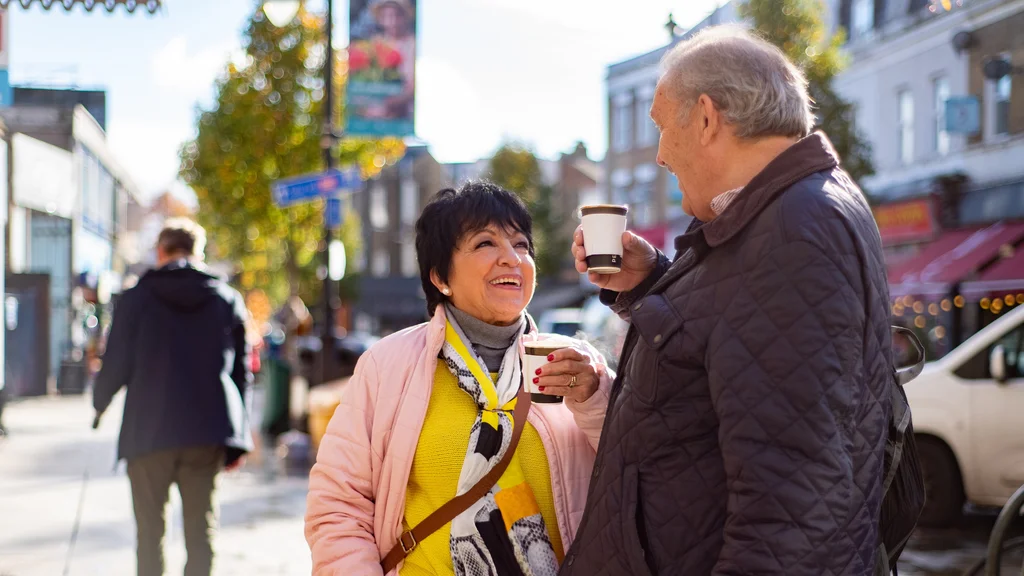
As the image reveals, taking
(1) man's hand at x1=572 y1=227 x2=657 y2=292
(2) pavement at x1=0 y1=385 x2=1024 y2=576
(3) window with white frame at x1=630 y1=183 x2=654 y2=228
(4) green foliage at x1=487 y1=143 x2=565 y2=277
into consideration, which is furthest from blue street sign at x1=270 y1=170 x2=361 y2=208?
(4) green foliage at x1=487 y1=143 x2=565 y2=277

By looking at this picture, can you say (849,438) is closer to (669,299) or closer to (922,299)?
(669,299)

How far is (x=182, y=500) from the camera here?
5254mm

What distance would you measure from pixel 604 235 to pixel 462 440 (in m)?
0.69

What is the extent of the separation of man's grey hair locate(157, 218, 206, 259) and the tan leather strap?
9.98 ft

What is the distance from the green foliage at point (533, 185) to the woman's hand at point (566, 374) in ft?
148

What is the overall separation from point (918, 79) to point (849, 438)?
23.6m

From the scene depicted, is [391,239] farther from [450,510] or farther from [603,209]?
[603,209]

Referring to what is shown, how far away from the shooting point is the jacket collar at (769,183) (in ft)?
6.61

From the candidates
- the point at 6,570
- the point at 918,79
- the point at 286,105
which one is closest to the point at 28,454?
the point at 6,570

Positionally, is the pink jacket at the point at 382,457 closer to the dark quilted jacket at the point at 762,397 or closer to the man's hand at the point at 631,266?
the man's hand at the point at 631,266

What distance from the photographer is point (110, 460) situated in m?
12.3

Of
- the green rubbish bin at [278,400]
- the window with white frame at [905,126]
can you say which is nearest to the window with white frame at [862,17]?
the window with white frame at [905,126]

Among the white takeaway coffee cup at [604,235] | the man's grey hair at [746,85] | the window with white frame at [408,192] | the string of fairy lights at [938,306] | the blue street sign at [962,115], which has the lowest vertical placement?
the string of fairy lights at [938,306]

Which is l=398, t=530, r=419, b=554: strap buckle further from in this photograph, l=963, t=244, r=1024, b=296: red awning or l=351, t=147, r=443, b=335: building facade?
l=351, t=147, r=443, b=335: building facade
